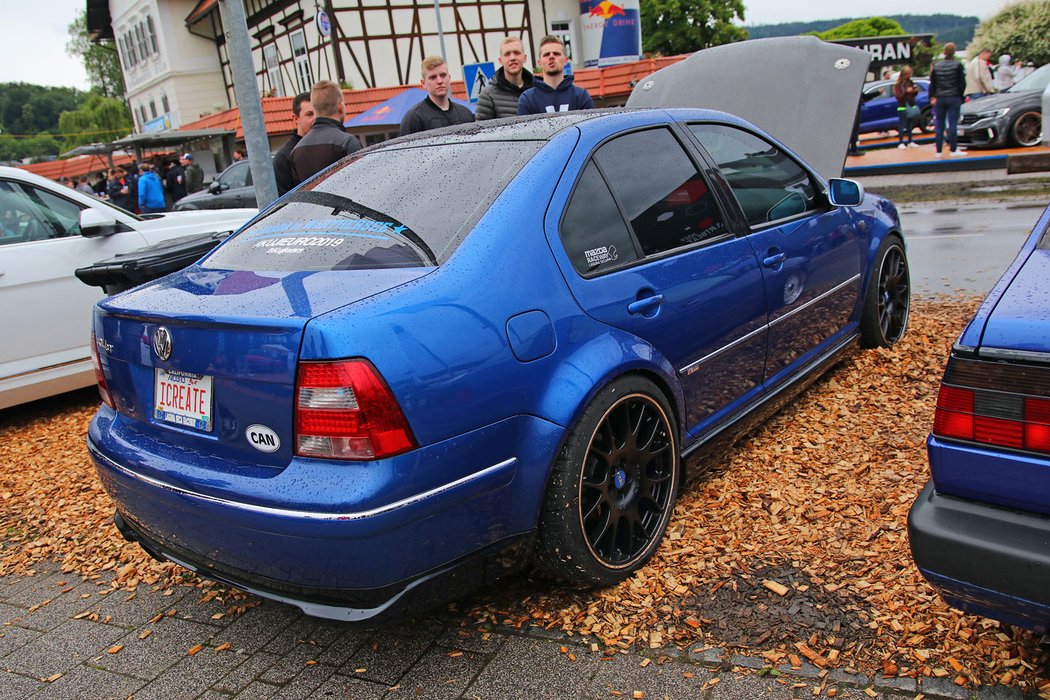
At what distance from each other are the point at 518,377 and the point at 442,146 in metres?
1.27

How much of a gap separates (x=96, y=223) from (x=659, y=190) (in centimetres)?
415

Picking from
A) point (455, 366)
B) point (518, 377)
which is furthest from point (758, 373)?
point (455, 366)

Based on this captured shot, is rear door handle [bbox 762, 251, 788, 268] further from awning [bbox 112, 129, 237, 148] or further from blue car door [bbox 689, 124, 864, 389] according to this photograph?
awning [bbox 112, 129, 237, 148]

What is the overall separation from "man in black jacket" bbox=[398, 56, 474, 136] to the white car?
228 centimetres

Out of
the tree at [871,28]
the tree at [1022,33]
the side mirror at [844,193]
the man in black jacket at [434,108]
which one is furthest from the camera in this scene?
the tree at [871,28]

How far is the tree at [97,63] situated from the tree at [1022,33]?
77.1 m

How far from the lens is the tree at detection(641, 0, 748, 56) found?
5544cm

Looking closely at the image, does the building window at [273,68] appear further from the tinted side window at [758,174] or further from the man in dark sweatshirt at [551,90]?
the tinted side window at [758,174]

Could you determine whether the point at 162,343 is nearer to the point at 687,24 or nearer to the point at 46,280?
the point at 46,280

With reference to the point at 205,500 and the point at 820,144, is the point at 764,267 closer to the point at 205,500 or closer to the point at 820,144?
the point at 205,500

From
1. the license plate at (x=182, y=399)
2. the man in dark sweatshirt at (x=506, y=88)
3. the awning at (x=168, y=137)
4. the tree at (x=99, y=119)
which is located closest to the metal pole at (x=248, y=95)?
the man in dark sweatshirt at (x=506, y=88)

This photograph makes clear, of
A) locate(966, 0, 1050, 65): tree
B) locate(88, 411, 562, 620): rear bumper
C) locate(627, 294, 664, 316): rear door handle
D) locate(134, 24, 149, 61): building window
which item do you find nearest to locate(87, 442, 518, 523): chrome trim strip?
locate(88, 411, 562, 620): rear bumper

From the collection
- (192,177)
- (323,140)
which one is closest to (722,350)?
(323,140)

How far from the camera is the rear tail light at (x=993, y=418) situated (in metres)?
1.93
